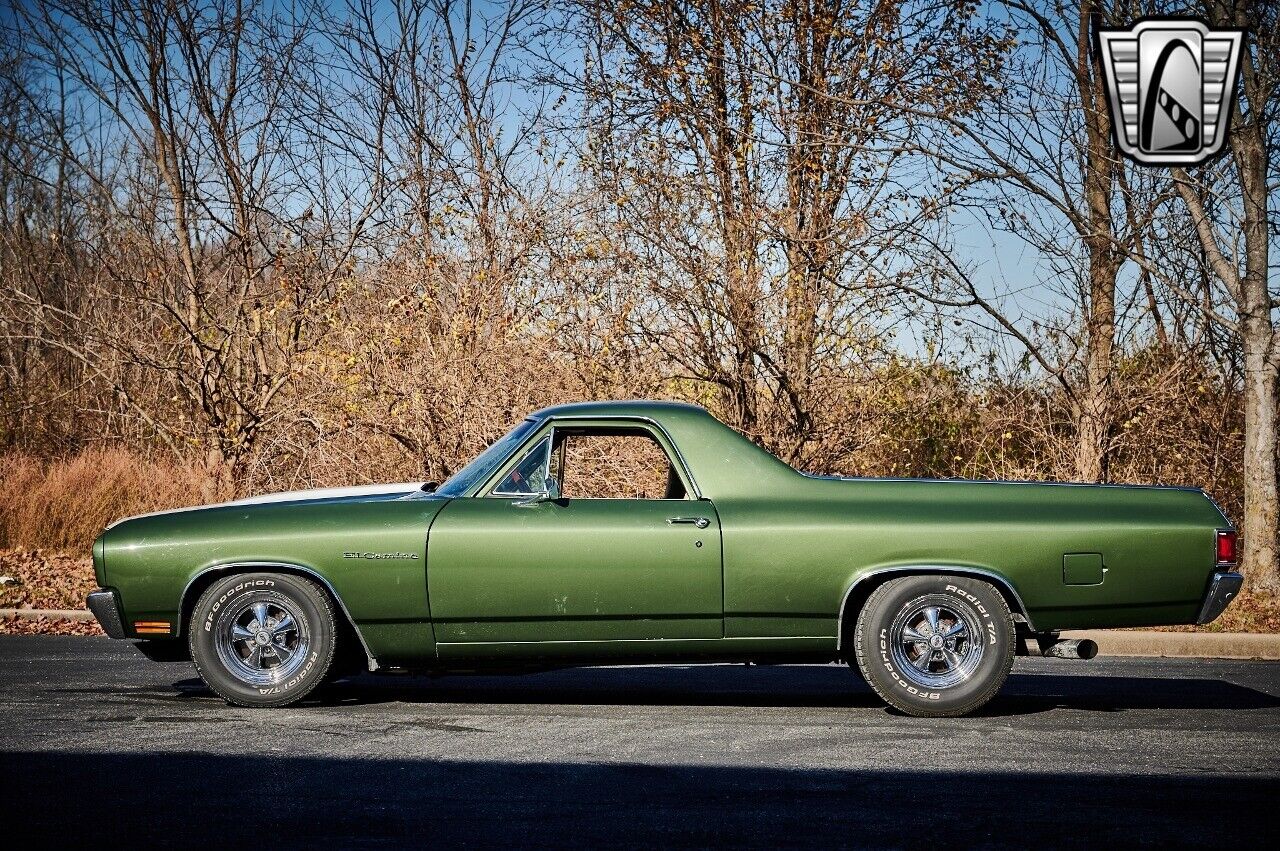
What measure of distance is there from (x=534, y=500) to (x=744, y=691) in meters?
1.98

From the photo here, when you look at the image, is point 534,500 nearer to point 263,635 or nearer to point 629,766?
point 263,635

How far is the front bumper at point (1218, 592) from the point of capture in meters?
6.95

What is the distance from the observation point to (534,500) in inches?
278

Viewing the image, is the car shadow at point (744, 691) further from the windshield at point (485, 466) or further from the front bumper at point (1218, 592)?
the windshield at point (485, 466)

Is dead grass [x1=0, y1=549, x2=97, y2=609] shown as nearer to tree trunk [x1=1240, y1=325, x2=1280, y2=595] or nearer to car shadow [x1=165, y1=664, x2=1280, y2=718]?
car shadow [x1=165, y1=664, x2=1280, y2=718]

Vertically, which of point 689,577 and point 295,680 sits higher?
point 689,577

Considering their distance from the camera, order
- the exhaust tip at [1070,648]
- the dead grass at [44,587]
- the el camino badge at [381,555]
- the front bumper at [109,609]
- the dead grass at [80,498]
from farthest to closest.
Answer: the dead grass at [80,498] → the dead grass at [44,587] → the front bumper at [109,609] → the el camino badge at [381,555] → the exhaust tip at [1070,648]

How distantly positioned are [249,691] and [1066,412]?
10294mm

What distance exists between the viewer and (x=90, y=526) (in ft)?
57.5

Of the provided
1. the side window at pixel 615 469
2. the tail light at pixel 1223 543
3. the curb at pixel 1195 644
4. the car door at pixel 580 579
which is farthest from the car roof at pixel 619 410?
the side window at pixel 615 469

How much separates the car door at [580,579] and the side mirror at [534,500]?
0.11 meters

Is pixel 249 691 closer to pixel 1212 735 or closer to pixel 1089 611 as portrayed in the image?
pixel 1089 611

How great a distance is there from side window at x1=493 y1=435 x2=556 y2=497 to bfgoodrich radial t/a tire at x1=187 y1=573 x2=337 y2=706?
3.61 ft

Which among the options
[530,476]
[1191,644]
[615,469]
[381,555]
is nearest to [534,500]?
[530,476]
